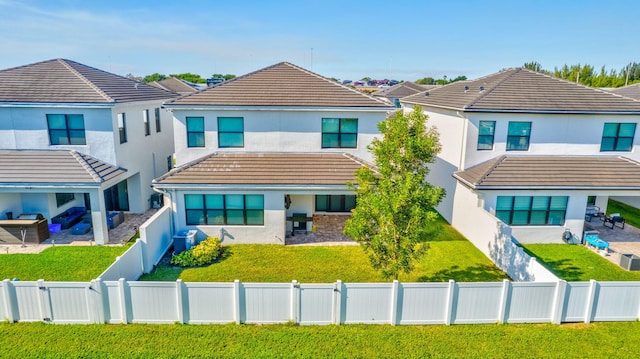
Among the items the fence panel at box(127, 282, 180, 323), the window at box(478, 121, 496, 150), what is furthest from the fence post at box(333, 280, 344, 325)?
the window at box(478, 121, 496, 150)

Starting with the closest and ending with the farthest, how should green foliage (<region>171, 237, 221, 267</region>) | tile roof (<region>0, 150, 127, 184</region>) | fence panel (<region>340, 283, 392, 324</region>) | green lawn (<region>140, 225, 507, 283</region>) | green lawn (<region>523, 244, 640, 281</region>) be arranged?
fence panel (<region>340, 283, 392, 324</region>), green lawn (<region>140, 225, 507, 283</region>), green lawn (<region>523, 244, 640, 281</region>), green foliage (<region>171, 237, 221, 267</region>), tile roof (<region>0, 150, 127, 184</region>)

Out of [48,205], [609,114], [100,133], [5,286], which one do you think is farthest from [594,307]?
[48,205]

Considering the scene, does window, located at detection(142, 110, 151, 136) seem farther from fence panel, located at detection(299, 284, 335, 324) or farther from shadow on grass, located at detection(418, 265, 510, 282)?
shadow on grass, located at detection(418, 265, 510, 282)

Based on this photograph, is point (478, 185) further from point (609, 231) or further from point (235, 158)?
point (235, 158)

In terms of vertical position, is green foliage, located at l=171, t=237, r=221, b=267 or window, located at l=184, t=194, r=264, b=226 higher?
window, located at l=184, t=194, r=264, b=226

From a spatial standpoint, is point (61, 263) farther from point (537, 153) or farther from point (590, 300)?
point (537, 153)

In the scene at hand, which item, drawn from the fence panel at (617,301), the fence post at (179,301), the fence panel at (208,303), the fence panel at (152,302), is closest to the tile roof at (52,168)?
the fence panel at (152,302)

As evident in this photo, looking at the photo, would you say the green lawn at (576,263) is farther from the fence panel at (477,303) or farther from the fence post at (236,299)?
the fence post at (236,299)
